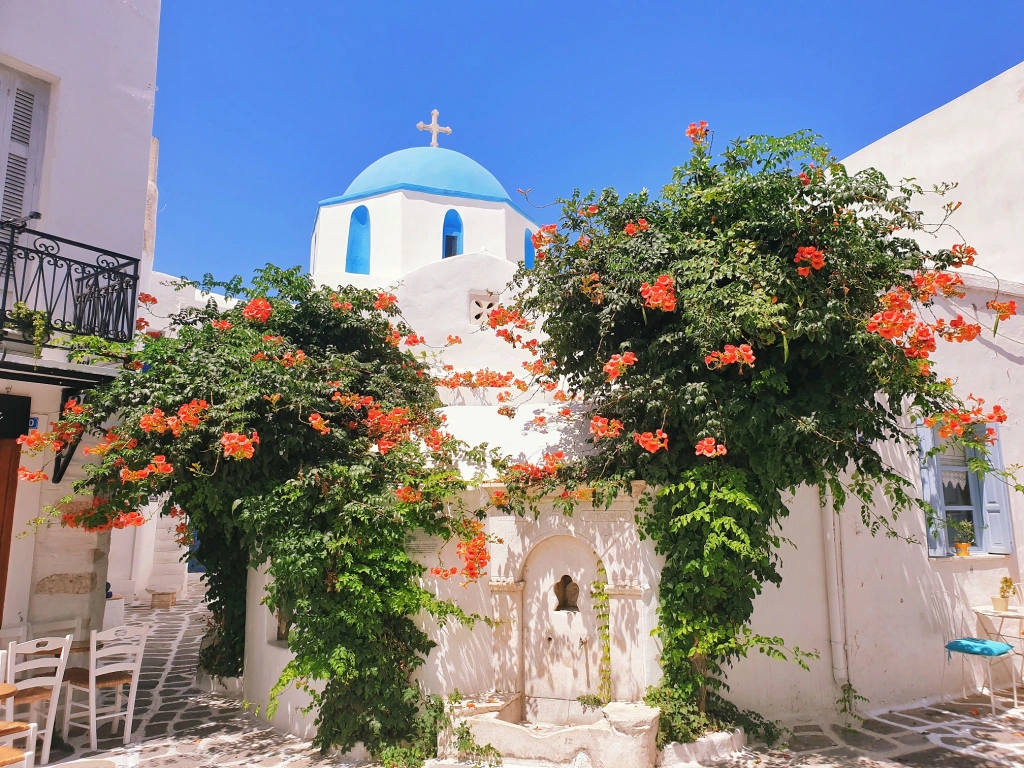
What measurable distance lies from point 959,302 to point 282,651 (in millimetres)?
8470

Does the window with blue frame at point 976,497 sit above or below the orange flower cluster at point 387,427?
below

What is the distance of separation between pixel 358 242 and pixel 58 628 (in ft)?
34.9

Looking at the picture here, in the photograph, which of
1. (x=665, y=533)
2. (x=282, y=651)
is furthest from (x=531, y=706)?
(x=282, y=651)

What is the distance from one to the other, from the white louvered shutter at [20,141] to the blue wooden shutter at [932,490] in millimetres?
9723

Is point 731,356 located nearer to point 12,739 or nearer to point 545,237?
point 545,237

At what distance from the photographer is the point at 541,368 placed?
7.56m

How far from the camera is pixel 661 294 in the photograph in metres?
5.88

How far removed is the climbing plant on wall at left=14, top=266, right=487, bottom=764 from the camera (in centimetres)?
620

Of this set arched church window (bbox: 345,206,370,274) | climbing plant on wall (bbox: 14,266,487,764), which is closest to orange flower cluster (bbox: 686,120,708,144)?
climbing plant on wall (bbox: 14,266,487,764)

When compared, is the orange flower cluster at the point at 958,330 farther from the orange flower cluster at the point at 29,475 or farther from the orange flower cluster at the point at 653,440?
the orange flower cluster at the point at 29,475

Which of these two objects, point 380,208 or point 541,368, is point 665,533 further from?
point 380,208

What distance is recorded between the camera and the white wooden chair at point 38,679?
6004 mm

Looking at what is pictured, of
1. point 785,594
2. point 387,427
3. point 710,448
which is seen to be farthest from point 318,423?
point 785,594

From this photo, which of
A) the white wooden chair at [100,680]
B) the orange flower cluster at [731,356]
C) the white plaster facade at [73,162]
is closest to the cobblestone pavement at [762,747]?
the white wooden chair at [100,680]
